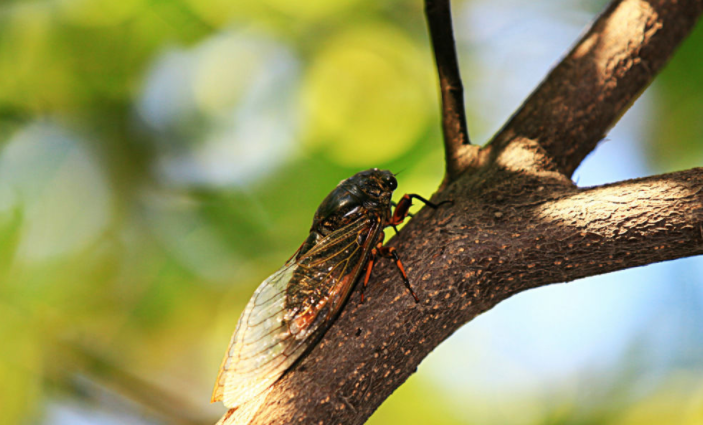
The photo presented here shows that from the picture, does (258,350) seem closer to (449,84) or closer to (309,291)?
(309,291)

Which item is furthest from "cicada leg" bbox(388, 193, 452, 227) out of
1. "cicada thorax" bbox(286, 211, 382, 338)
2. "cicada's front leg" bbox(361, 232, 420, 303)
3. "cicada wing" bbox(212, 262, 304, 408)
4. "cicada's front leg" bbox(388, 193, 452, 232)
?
"cicada wing" bbox(212, 262, 304, 408)

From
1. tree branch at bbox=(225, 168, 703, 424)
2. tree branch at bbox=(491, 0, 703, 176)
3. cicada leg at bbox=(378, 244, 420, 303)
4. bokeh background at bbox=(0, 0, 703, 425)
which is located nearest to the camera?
tree branch at bbox=(225, 168, 703, 424)

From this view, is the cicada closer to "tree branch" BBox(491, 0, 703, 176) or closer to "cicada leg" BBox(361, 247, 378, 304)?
"cicada leg" BBox(361, 247, 378, 304)

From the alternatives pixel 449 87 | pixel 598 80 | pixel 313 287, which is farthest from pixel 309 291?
pixel 598 80

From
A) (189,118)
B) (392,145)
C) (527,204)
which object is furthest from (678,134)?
(189,118)

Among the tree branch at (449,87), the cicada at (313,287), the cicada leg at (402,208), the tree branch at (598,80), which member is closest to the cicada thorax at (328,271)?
the cicada at (313,287)

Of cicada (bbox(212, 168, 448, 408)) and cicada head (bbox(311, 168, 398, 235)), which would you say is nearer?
cicada (bbox(212, 168, 448, 408))
